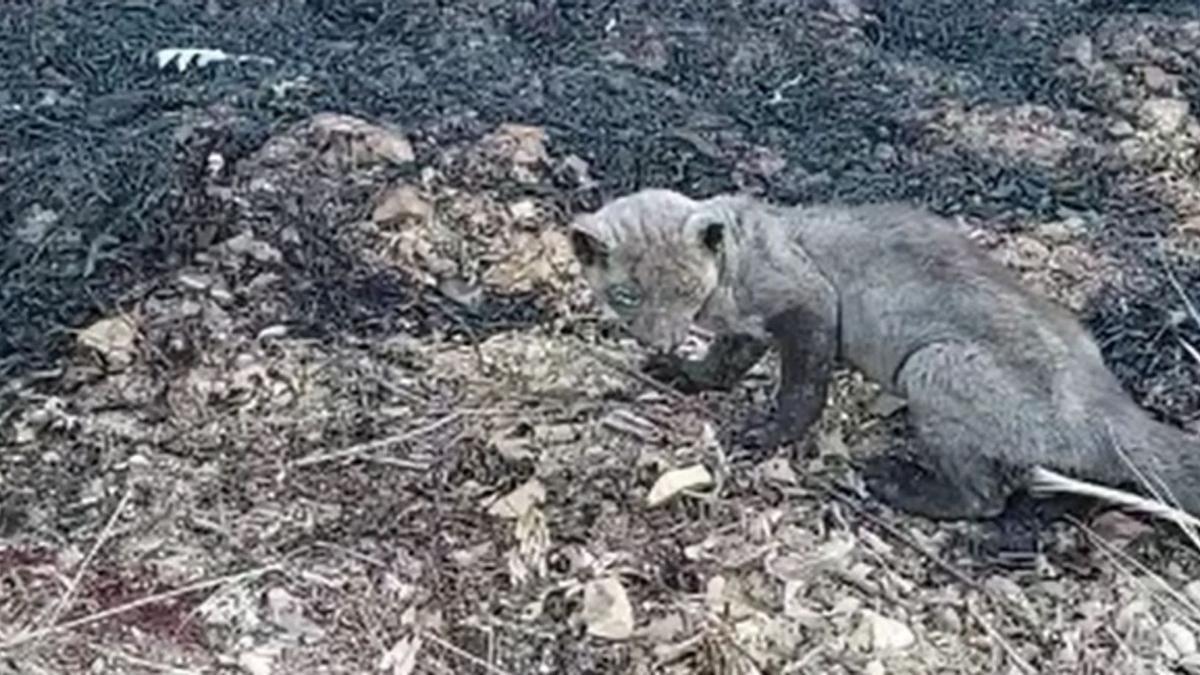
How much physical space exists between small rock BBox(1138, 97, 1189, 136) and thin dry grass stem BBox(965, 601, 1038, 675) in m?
2.53

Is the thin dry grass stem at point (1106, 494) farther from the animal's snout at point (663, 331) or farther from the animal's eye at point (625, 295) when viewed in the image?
the animal's eye at point (625, 295)

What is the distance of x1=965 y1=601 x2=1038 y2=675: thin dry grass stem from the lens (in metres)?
4.41

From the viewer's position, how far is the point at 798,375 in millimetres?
5102

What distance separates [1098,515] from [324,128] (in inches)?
100

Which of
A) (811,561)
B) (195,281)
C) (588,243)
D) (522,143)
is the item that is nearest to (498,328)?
(588,243)

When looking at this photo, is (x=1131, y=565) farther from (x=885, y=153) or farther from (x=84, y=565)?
(x=84, y=565)

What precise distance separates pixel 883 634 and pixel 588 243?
4.33 ft

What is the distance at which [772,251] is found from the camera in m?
5.30

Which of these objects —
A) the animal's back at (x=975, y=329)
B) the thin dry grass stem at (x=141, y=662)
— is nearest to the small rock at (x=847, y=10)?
the animal's back at (x=975, y=329)

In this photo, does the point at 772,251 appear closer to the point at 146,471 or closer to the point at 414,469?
the point at 414,469

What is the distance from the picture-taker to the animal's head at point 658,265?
17.3ft

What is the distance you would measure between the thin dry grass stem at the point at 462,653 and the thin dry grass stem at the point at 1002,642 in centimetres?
98

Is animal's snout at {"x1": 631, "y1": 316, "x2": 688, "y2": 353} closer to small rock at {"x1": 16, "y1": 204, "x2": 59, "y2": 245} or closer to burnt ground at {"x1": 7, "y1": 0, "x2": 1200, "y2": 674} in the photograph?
burnt ground at {"x1": 7, "y1": 0, "x2": 1200, "y2": 674}

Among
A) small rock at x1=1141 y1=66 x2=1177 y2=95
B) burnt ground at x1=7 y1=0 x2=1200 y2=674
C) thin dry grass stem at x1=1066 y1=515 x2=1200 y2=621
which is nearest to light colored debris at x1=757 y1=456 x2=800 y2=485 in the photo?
burnt ground at x1=7 y1=0 x2=1200 y2=674
